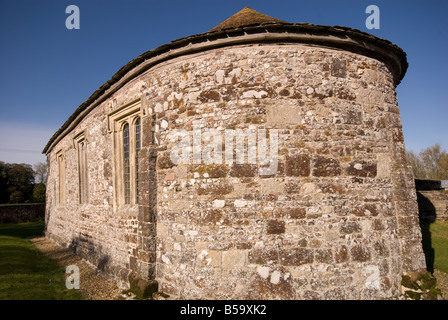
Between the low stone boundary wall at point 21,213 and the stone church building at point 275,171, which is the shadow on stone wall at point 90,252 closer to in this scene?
the stone church building at point 275,171

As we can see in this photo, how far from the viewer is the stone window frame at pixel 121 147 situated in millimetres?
7137

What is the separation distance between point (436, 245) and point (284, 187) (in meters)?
7.80

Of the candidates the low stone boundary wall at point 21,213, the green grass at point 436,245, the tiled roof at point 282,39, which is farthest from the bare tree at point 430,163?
the low stone boundary wall at point 21,213

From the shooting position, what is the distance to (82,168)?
10695 millimetres

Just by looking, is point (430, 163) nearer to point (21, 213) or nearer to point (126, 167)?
point (126, 167)

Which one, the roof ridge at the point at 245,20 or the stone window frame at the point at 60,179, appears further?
the stone window frame at the point at 60,179

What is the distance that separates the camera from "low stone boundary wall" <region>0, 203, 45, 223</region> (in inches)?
957

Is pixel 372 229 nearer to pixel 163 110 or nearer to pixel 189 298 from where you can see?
pixel 189 298

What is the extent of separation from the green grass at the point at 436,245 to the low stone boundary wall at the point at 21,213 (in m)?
29.3

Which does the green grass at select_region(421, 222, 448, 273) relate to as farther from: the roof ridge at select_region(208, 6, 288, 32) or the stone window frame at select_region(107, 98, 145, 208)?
the stone window frame at select_region(107, 98, 145, 208)

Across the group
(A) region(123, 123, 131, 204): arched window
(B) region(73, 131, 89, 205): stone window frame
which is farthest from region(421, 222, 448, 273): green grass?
(B) region(73, 131, 89, 205): stone window frame

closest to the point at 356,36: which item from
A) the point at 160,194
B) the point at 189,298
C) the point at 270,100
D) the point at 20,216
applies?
the point at 270,100

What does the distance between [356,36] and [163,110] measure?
4.20m
